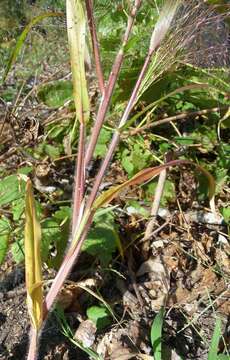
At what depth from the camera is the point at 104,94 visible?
114 centimetres

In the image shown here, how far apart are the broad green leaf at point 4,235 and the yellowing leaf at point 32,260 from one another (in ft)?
0.85

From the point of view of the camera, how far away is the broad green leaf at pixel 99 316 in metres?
1.44

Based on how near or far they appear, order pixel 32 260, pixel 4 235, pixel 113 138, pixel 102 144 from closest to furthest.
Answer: pixel 32 260, pixel 113 138, pixel 4 235, pixel 102 144

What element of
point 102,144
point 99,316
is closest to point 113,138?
point 99,316

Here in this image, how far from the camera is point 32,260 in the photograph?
3.47 ft

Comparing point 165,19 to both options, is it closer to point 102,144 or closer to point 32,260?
point 32,260

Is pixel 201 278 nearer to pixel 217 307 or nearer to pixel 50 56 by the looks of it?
pixel 217 307

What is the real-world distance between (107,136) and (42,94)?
1.28 feet

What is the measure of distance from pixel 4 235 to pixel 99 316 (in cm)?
33

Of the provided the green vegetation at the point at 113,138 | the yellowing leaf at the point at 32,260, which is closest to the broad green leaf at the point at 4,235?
the green vegetation at the point at 113,138

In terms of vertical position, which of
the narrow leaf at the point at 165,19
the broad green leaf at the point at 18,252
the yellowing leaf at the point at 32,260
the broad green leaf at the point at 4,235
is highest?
the narrow leaf at the point at 165,19

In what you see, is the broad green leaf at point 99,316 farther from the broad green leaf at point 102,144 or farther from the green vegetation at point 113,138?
the broad green leaf at point 102,144

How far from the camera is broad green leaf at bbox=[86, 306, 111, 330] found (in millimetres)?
1442

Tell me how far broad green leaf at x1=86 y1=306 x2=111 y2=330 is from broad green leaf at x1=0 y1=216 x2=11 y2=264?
30cm
